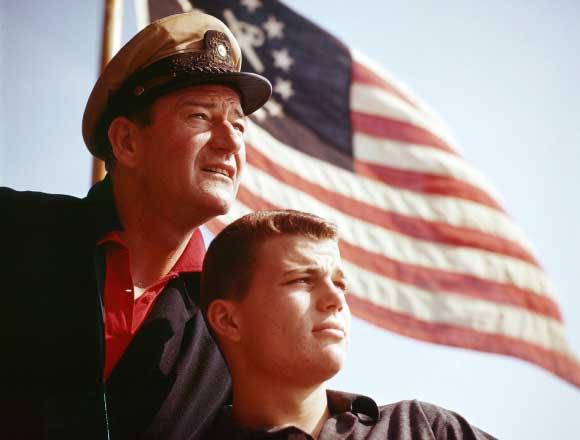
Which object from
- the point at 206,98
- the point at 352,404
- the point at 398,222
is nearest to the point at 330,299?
the point at 352,404

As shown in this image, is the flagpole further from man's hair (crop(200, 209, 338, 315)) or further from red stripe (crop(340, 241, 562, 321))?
red stripe (crop(340, 241, 562, 321))

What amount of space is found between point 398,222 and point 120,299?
2.73 m

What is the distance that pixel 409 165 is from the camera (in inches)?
181

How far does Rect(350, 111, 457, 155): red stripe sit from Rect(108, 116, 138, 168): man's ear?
8.59 ft

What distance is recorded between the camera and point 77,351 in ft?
6.10

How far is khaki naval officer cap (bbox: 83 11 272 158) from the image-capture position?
2.23m

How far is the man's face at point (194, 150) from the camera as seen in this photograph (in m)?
2.11

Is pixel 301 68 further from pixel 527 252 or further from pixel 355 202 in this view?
pixel 527 252

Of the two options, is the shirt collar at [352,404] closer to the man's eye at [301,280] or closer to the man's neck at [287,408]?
the man's neck at [287,408]

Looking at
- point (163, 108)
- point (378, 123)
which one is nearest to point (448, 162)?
point (378, 123)

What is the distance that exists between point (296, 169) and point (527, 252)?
5.14 feet

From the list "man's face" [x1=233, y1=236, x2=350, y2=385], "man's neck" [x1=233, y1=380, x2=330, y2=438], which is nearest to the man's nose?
"man's face" [x1=233, y1=236, x2=350, y2=385]

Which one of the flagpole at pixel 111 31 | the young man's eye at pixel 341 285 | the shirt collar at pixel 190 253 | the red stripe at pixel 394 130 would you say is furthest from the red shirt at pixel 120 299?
the red stripe at pixel 394 130

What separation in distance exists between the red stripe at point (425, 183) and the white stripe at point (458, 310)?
26.1 inches
